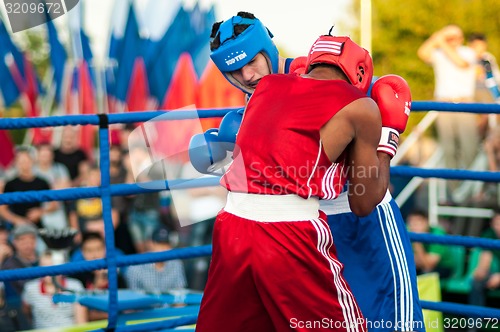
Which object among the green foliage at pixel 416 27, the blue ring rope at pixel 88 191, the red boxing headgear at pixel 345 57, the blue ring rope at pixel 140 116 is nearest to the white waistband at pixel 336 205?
the red boxing headgear at pixel 345 57

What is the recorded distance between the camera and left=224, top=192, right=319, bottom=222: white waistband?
263cm

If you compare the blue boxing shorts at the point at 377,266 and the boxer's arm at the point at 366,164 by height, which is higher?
the boxer's arm at the point at 366,164

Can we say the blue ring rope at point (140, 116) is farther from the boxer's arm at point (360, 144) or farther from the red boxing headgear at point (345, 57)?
the boxer's arm at point (360, 144)

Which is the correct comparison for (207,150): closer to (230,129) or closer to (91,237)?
(230,129)

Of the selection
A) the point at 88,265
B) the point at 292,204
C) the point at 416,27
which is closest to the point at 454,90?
the point at 88,265

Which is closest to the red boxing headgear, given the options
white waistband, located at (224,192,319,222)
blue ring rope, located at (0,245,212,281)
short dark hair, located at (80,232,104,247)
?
white waistband, located at (224,192,319,222)

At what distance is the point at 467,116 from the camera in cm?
682

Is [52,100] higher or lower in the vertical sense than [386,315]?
higher

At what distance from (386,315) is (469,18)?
Result: 15.5 metres

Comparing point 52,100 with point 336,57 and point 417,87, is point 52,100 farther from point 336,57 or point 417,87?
point 417,87

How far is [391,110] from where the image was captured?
112 inches

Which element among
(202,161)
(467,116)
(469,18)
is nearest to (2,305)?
(202,161)

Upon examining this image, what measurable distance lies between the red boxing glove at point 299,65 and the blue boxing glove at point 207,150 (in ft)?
1.25

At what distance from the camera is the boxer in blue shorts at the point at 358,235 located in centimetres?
305
